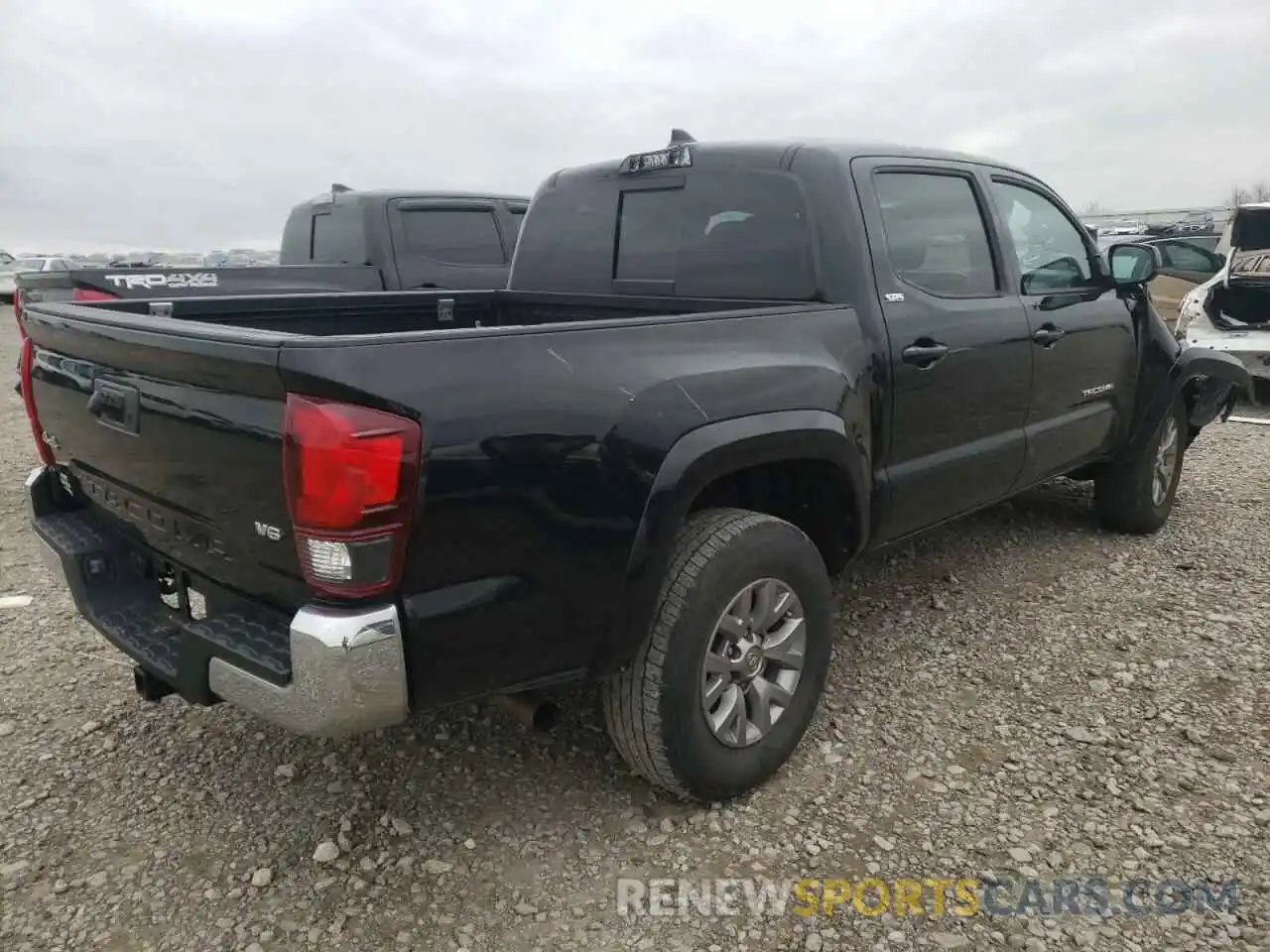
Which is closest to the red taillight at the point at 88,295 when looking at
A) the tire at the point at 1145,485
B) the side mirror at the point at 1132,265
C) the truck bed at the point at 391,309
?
the truck bed at the point at 391,309

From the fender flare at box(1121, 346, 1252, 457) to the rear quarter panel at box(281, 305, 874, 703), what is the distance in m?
3.05

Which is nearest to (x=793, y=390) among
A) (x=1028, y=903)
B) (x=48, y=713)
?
(x=1028, y=903)

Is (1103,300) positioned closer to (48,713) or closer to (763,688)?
(763,688)

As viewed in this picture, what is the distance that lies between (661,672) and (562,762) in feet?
2.39

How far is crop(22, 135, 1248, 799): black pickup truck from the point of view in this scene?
1.95 meters

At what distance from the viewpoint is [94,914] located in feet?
7.63

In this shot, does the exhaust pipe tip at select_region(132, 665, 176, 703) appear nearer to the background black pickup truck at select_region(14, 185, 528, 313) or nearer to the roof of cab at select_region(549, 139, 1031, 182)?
the roof of cab at select_region(549, 139, 1031, 182)

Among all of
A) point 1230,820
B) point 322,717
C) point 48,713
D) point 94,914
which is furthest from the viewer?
point 48,713

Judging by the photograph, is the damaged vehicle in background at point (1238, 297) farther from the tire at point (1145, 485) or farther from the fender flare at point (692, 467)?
the fender flare at point (692, 467)

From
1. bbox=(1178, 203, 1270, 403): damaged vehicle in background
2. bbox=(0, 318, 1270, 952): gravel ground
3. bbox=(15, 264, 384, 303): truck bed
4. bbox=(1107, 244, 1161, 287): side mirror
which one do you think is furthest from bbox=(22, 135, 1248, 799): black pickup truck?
bbox=(1178, 203, 1270, 403): damaged vehicle in background

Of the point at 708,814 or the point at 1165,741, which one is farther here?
the point at 1165,741

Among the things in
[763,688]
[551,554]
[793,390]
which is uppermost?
[793,390]

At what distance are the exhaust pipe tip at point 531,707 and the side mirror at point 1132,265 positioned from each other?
340 centimetres

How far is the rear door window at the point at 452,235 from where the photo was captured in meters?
7.42
